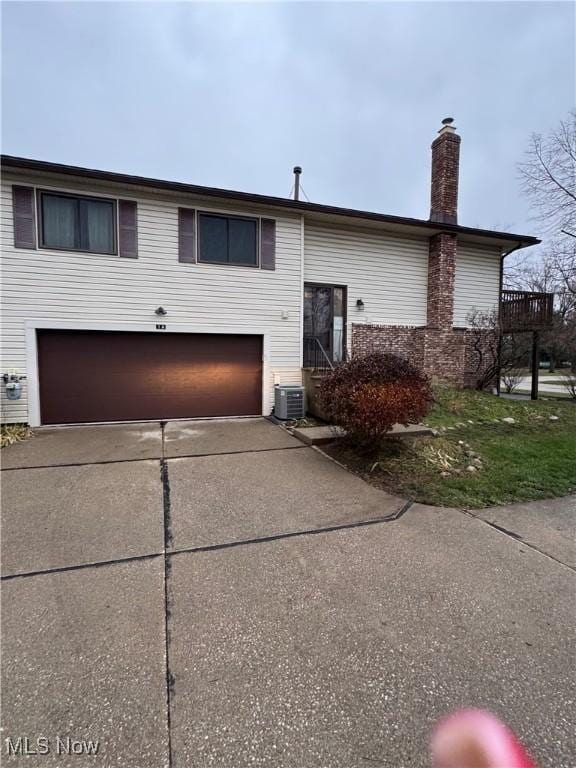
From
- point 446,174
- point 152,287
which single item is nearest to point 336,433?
point 152,287

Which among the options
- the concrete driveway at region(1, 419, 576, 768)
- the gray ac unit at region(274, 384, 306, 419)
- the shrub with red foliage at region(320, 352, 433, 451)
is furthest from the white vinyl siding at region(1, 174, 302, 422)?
the concrete driveway at region(1, 419, 576, 768)

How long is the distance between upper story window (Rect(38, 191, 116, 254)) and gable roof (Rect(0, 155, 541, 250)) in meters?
0.49

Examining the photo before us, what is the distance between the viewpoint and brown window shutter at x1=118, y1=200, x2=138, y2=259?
7.59 m

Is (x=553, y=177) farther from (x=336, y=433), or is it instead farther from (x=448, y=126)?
(x=336, y=433)

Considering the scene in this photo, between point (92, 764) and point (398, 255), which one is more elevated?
point (398, 255)

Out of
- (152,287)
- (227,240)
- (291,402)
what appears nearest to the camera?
(152,287)

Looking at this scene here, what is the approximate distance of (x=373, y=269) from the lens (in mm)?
9773

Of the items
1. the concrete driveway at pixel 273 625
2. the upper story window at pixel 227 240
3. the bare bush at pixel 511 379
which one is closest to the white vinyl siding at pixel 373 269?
the upper story window at pixel 227 240

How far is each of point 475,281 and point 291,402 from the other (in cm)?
713

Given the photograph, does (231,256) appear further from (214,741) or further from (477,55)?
(477,55)

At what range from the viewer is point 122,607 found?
232cm

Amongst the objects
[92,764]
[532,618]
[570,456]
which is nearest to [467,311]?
[570,456]

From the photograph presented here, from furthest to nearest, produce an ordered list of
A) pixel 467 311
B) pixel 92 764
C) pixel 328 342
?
pixel 467 311, pixel 328 342, pixel 92 764

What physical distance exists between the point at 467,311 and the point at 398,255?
2.81 meters
